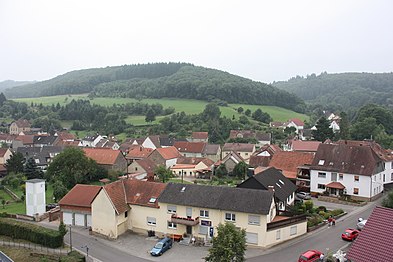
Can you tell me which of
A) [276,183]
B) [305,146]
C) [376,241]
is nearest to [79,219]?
[276,183]

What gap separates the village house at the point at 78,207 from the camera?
36531 mm

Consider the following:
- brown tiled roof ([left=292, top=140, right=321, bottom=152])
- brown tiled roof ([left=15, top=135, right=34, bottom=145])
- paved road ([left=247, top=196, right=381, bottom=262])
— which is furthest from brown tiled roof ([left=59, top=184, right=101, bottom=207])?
brown tiled roof ([left=15, top=135, right=34, bottom=145])

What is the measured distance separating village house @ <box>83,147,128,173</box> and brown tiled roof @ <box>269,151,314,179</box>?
24102mm

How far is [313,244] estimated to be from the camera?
96.8 feet

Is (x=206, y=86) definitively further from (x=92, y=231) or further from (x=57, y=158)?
(x=92, y=231)

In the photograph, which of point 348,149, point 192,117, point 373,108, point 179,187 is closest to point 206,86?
point 192,117

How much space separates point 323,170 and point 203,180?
18.6 metres

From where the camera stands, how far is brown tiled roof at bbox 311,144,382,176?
43781 millimetres

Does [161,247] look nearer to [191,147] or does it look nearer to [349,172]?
[349,172]

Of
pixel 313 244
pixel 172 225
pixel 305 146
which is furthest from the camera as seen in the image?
pixel 305 146

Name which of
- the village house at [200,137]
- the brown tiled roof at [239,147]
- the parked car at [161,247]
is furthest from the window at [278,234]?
the village house at [200,137]

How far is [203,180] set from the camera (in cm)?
5775

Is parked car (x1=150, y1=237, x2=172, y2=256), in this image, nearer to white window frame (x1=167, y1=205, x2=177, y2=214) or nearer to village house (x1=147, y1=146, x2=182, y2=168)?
white window frame (x1=167, y1=205, x2=177, y2=214)

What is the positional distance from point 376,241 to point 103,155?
51.1 m
